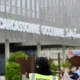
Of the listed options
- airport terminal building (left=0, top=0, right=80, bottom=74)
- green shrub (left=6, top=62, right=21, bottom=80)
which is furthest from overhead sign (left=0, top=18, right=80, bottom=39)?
green shrub (left=6, top=62, right=21, bottom=80)

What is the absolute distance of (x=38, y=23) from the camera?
111ft

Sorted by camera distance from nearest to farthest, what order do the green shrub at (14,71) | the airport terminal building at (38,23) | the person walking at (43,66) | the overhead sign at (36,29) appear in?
the person walking at (43,66) < the green shrub at (14,71) < the overhead sign at (36,29) < the airport terminal building at (38,23)

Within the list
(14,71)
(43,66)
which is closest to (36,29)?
(14,71)

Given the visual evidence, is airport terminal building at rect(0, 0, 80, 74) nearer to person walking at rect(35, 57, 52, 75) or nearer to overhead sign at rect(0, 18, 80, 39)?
overhead sign at rect(0, 18, 80, 39)

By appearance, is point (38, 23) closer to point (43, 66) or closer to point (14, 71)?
point (14, 71)

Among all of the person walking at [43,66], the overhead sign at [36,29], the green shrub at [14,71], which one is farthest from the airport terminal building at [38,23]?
the person walking at [43,66]

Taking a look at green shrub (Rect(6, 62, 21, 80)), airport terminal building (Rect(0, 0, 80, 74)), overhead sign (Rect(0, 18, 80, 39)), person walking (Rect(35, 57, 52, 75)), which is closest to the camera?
person walking (Rect(35, 57, 52, 75))

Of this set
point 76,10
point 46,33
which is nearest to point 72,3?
point 76,10

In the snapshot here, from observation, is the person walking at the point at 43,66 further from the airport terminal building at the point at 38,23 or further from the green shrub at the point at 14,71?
the airport terminal building at the point at 38,23

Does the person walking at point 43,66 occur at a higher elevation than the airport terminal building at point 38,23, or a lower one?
lower

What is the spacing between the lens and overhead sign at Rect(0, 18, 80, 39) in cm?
2983

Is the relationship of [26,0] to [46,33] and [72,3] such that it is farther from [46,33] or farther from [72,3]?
[72,3]

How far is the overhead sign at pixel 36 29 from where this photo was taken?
97.9 ft

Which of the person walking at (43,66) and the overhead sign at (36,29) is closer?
the person walking at (43,66)
